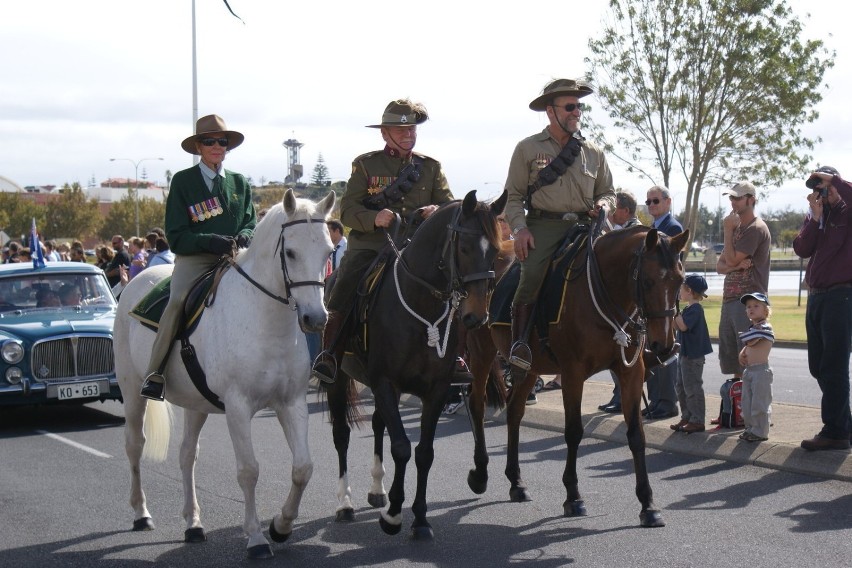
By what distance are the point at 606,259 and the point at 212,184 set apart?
3099 mm

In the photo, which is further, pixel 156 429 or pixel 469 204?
pixel 156 429

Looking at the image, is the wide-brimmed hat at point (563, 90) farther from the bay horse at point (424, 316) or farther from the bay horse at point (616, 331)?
the bay horse at point (424, 316)

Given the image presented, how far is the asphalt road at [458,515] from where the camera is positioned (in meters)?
6.99

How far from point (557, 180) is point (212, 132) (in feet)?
9.34

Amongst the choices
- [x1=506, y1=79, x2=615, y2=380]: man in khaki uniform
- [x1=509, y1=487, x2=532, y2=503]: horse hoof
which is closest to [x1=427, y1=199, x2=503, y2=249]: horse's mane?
[x1=506, y1=79, x2=615, y2=380]: man in khaki uniform

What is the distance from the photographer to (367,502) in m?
8.90

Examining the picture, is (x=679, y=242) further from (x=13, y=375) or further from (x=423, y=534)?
(x=13, y=375)

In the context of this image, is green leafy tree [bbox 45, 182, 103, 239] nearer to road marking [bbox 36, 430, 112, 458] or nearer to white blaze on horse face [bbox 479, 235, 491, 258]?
road marking [bbox 36, 430, 112, 458]

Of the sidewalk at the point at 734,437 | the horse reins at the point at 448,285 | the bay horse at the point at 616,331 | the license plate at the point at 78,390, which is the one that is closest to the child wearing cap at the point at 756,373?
the sidewalk at the point at 734,437

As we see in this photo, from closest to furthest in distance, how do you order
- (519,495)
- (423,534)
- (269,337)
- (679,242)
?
1. (269,337)
2. (423,534)
3. (679,242)
4. (519,495)

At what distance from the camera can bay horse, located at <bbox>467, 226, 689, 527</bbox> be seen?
25.2 ft

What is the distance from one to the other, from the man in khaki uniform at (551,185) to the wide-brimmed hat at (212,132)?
2285mm

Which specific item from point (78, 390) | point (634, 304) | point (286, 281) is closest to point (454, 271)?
point (286, 281)

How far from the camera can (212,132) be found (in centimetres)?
809
